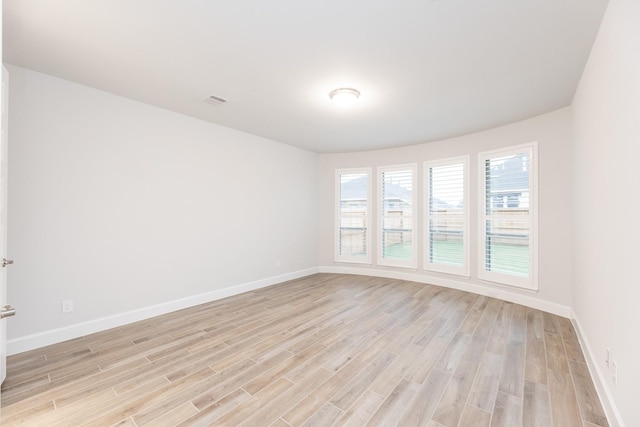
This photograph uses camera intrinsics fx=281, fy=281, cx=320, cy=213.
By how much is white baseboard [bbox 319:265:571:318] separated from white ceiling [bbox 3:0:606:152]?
8.45ft

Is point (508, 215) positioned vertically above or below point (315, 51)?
below

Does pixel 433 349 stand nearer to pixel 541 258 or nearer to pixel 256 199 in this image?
pixel 541 258

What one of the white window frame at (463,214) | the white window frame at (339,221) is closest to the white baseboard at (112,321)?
the white window frame at (339,221)

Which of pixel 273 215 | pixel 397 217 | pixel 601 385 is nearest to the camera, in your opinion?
pixel 601 385

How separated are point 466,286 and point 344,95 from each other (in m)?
3.76

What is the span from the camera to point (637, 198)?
149 centimetres

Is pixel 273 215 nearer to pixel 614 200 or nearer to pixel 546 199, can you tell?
pixel 546 199

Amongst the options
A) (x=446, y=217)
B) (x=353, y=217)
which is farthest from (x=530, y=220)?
(x=353, y=217)

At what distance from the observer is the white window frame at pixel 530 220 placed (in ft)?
12.8

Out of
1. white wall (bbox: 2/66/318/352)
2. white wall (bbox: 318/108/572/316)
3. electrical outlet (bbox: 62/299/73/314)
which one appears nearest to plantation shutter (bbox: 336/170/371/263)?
white wall (bbox: 318/108/572/316)

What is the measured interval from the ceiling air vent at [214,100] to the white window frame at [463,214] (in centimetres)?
373

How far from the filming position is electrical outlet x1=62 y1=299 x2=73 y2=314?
2.91 metres

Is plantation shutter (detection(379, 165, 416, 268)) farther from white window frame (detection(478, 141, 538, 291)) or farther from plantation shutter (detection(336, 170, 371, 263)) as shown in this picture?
white window frame (detection(478, 141, 538, 291))

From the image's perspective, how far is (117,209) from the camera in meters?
3.29
